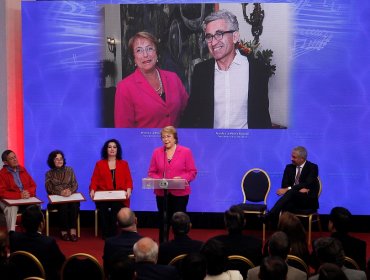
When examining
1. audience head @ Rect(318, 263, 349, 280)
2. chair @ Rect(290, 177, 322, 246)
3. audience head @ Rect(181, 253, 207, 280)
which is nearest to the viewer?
audience head @ Rect(318, 263, 349, 280)

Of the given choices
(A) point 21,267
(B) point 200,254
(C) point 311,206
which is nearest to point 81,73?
(C) point 311,206

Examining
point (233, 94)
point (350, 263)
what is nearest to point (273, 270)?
point (350, 263)

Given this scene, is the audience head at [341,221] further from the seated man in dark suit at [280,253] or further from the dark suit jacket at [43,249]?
the dark suit jacket at [43,249]

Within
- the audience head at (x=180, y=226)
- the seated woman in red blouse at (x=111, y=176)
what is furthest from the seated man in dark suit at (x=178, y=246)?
the seated woman in red blouse at (x=111, y=176)

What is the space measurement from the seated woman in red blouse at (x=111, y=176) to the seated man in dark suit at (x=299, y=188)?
1758 mm

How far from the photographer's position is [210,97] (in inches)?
349

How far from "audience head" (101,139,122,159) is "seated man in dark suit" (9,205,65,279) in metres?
3.07

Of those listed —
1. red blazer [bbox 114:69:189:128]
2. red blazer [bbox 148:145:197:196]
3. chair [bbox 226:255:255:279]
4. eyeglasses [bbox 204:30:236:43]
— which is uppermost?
eyeglasses [bbox 204:30:236:43]

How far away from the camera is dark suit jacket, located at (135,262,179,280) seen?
4.33 meters

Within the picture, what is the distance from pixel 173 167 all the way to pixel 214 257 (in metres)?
3.13

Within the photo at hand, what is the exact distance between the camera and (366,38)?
860cm

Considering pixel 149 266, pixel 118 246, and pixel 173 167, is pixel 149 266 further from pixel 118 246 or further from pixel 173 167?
pixel 173 167

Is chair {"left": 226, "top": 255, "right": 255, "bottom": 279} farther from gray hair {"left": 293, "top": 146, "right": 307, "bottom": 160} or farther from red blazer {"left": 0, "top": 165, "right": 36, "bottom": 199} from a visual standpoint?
red blazer {"left": 0, "top": 165, "right": 36, "bottom": 199}

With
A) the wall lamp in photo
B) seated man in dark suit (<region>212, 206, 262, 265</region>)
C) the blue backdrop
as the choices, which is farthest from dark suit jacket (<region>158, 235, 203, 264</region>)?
the wall lamp in photo
